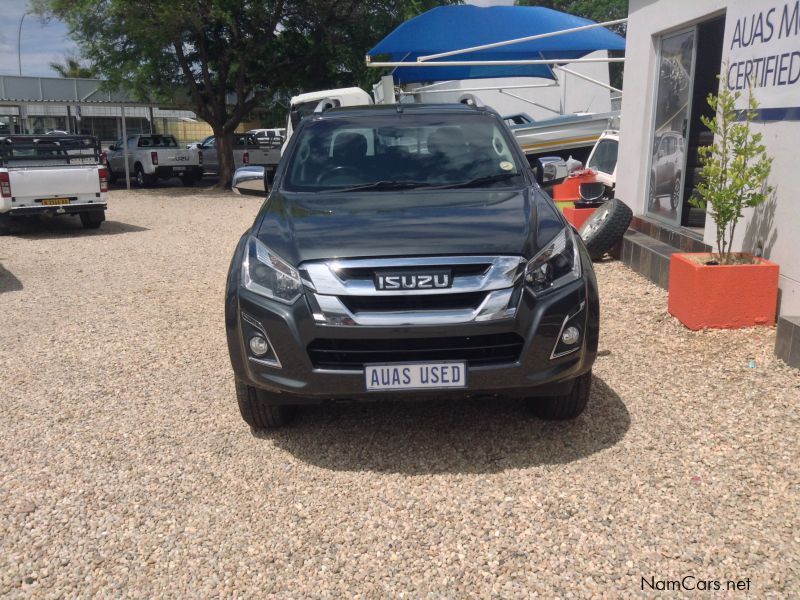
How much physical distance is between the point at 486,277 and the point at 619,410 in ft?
4.84

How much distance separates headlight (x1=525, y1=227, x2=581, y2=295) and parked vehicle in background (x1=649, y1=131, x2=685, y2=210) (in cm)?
506

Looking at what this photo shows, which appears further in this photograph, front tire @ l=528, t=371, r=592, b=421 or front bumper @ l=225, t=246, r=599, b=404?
front tire @ l=528, t=371, r=592, b=421

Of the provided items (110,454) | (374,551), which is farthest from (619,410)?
(110,454)

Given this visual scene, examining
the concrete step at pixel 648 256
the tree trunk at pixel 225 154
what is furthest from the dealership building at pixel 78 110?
the concrete step at pixel 648 256

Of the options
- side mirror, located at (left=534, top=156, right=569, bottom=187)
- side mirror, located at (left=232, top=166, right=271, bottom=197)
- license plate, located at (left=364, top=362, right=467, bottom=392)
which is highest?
side mirror, located at (left=534, top=156, right=569, bottom=187)

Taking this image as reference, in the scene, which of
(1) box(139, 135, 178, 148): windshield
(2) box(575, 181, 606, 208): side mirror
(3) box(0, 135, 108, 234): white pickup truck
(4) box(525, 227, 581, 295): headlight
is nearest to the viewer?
(4) box(525, 227, 581, 295): headlight

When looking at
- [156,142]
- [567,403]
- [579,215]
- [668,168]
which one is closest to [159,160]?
[156,142]

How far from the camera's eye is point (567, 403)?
4203 mm

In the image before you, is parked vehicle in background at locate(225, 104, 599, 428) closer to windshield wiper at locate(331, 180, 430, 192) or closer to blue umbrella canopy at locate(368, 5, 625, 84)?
windshield wiper at locate(331, 180, 430, 192)

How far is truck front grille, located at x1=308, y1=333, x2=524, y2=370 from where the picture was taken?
11.9 feet

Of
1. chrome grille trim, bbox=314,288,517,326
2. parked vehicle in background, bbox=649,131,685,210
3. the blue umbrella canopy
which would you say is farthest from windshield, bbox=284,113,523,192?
the blue umbrella canopy

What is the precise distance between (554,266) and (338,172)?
166 cm

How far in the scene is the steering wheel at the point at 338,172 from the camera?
4.81 metres

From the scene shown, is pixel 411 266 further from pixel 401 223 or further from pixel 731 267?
pixel 731 267
